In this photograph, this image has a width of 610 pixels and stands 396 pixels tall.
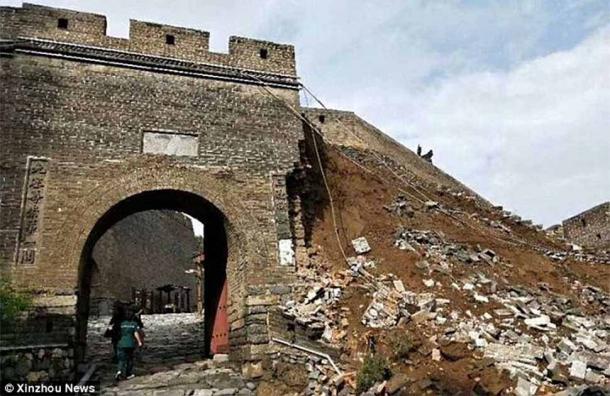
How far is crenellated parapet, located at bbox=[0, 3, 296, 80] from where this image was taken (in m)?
9.65

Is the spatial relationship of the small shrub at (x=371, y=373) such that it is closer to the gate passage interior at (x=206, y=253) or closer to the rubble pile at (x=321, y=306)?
the rubble pile at (x=321, y=306)

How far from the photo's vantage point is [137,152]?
9531mm

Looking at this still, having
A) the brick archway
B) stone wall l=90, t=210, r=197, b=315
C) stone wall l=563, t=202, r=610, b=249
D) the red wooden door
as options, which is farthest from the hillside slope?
stone wall l=90, t=210, r=197, b=315

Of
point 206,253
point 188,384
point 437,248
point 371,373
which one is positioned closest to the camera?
point 371,373

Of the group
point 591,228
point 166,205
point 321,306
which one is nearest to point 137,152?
point 166,205

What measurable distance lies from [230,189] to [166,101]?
2.01 meters

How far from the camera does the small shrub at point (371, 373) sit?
7039mm

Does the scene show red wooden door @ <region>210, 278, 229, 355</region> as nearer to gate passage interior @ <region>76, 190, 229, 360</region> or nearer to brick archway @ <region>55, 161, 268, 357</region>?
gate passage interior @ <region>76, 190, 229, 360</region>

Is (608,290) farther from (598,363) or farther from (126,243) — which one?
(126,243)

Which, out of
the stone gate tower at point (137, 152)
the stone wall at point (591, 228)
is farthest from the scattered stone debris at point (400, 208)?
the stone wall at point (591, 228)

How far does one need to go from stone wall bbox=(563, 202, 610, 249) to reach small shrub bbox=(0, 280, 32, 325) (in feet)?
54.1

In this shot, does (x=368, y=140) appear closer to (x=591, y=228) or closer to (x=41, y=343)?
(x=591, y=228)

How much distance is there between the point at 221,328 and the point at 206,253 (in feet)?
6.70

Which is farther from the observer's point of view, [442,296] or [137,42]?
[137,42]
